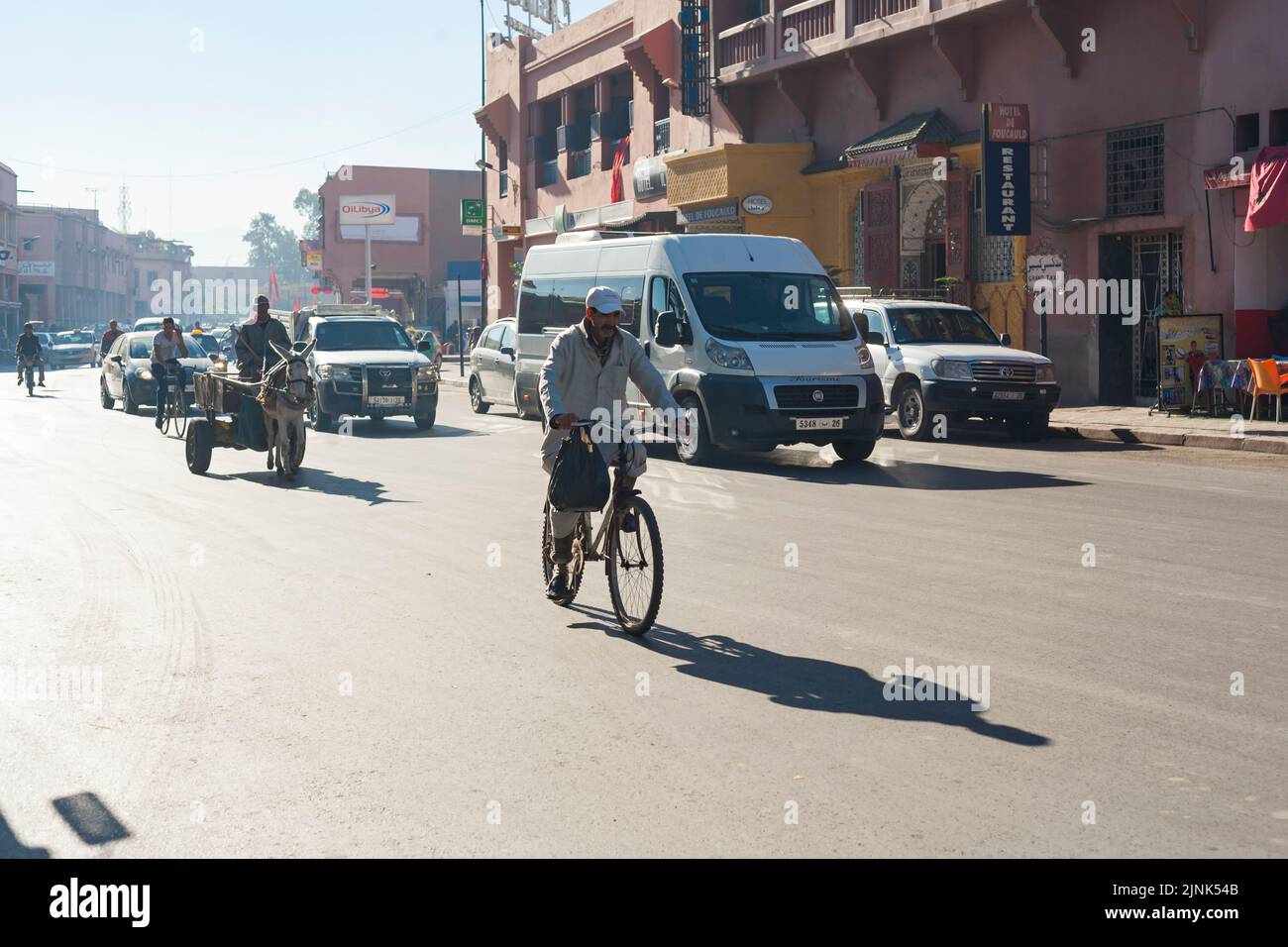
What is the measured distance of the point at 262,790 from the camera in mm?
5176

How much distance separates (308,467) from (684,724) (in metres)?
11.9

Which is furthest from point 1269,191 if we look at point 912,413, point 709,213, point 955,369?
point 709,213

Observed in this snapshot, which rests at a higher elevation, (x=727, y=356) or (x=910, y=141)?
(x=910, y=141)

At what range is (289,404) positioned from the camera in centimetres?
1588

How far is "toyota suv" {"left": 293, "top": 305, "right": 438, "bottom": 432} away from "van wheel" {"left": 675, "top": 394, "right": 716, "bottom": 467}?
6882 millimetres

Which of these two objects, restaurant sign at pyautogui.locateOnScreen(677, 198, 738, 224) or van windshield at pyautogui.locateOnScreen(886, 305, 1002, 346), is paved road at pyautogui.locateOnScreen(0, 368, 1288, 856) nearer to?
van windshield at pyautogui.locateOnScreen(886, 305, 1002, 346)

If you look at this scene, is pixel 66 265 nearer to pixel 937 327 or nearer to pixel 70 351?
pixel 70 351

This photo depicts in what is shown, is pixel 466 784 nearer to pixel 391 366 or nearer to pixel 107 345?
pixel 391 366

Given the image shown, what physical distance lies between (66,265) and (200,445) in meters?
120

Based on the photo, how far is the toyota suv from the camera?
23.0 m

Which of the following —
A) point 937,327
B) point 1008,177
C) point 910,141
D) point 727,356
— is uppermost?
point 910,141

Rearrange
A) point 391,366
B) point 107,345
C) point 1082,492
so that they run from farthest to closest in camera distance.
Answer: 1. point 107,345
2. point 391,366
3. point 1082,492

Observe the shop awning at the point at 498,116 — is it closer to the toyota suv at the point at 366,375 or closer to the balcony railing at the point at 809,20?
the balcony railing at the point at 809,20

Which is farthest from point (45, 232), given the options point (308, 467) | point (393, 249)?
point (308, 467)
